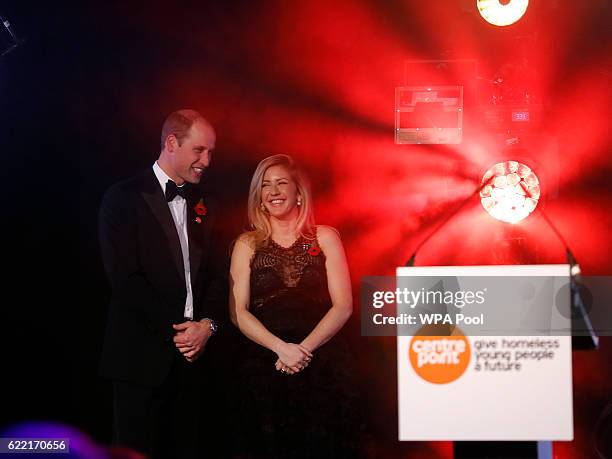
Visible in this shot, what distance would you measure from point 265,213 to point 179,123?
2.16ft

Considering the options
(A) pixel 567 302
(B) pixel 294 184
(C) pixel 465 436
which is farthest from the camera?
Result: (B) pixel 294 184

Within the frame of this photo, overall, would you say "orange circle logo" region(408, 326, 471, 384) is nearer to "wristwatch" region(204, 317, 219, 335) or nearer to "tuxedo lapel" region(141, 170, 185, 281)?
"wristwatch" region(204, 317, 219, 335)

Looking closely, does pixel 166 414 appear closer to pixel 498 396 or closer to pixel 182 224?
pixel 182 224

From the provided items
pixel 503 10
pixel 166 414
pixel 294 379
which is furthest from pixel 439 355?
pixel 503 10

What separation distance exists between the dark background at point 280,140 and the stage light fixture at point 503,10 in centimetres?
17

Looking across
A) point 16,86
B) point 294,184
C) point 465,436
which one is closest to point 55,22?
point 16,86

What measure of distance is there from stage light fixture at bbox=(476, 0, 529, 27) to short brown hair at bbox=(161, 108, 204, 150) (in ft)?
5.09

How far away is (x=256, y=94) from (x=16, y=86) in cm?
127

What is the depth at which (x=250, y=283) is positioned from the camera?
381 cm

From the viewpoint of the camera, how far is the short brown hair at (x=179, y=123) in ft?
12.9

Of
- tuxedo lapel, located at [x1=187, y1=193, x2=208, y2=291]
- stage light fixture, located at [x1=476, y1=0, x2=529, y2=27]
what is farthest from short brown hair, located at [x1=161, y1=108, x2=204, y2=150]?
stage light fixture, located at [x1=476, y1=0, x2=529, y2=27]

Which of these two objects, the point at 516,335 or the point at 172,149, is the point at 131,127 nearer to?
the point at 172,149

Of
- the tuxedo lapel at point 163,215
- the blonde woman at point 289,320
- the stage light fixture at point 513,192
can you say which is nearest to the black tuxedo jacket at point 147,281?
the tuxedo lapel at point 163,215

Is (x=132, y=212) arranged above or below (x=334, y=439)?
above
